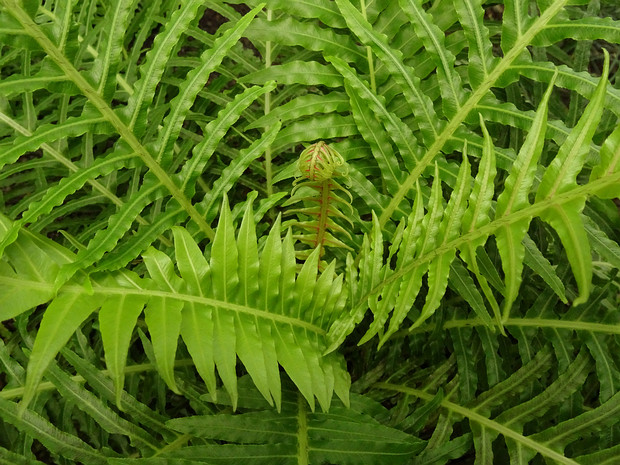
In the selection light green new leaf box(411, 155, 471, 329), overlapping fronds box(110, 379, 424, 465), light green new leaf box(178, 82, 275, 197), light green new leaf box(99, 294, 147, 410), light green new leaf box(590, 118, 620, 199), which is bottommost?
overlapping fronds box(110, 379, 424, 465)

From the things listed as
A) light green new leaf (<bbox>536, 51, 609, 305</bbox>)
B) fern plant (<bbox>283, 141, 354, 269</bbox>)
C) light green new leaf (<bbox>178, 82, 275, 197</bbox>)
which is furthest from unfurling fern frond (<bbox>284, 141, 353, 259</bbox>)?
light green new leaf (<bbox>536, 51, 609, 305</bbox>)

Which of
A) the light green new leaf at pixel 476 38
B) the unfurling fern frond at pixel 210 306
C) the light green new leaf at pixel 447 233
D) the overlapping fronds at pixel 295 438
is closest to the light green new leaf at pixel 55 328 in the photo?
the unfurling fern frond at pixel 210 306

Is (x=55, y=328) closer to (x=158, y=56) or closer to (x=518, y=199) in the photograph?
(x=158, y=56)

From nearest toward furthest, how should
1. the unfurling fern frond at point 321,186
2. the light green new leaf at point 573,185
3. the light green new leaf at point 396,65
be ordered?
1. the light green new leaf at point 573,185
2. the unfurling fern frond at point 321,186
3. the light green new leaf at point 396,65

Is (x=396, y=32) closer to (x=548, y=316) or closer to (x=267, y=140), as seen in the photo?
(x=267, y=140)

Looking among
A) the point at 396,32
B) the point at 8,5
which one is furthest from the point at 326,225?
the point at 8,5

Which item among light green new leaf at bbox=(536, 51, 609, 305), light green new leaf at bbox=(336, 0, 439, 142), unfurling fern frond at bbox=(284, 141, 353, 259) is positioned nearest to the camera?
light green new leaf at bbox=(536, 51, 609, 305)

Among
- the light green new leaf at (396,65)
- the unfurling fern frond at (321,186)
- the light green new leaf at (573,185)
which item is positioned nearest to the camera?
the light green new leaf at (573,185)

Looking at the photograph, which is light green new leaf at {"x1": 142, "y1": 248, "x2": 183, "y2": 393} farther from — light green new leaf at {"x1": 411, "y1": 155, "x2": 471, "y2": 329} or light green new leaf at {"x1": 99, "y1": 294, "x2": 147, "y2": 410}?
light green new leaf at {"x1": 411, "y1": 155, "x2": 471, "y2": 329}

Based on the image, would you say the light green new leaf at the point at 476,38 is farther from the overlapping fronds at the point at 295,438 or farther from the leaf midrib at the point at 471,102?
the overlapping fronds at the point at 295,438
